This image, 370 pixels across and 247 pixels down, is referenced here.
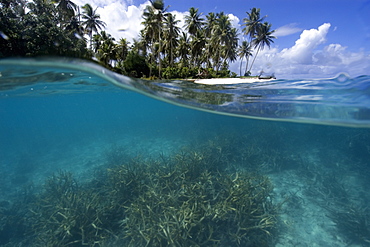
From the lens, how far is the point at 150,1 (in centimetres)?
3559

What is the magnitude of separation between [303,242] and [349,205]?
9.11ft

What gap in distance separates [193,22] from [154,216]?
48656 mm

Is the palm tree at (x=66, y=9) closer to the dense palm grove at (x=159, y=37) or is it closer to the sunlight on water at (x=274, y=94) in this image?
the dense palm grove at (x=159, y=37)

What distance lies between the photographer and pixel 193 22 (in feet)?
148

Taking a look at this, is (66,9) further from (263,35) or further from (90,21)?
(263,35)

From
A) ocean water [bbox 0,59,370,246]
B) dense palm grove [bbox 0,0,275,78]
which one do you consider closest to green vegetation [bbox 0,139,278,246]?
ocean water [bbox 0,59,370,246]

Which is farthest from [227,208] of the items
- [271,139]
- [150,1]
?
[150,1]

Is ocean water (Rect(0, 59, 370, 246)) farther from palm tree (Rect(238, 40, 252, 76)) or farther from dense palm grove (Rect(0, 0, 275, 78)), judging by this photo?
palm tree (Rect(238, 40, 252, 76))

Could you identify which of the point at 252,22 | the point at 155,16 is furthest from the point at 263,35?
the point at 155,16

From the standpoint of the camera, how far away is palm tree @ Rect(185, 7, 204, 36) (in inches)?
1757

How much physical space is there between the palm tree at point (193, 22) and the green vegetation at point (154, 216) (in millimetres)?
46540

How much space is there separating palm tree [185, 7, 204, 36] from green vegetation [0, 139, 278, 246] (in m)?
46.5

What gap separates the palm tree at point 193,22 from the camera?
146 ft

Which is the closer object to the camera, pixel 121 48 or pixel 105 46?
pixel 105 46
